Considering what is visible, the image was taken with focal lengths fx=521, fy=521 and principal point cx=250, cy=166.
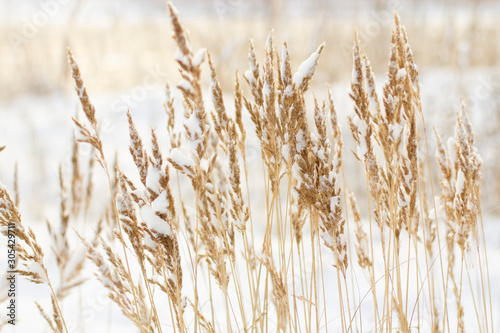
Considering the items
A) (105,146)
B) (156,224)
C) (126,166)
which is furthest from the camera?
(105,146)

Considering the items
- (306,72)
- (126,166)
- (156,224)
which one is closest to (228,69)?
(126,166)

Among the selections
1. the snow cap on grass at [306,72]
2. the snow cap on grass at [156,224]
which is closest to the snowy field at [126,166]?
the snow cap on grass at [156,224]

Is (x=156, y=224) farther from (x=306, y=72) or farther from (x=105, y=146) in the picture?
(x=105, y=146)

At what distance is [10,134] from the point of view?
630 centimetres

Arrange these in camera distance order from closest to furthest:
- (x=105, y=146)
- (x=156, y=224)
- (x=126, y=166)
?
(x=156, y=224)
(x=126, y=166)
(x=105, y=146)

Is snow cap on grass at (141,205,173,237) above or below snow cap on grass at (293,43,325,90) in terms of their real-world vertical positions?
below

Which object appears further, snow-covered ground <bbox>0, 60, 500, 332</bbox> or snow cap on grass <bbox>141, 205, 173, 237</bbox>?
snow-covered ground <bbox>0, 60, 500, 332</bbox>

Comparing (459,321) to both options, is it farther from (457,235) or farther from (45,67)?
(45,67)

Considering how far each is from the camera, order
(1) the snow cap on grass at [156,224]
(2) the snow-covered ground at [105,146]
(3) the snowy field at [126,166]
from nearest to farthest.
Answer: (1) the snow cap on grass at [156,224] < (3) the snowy field at [126,166] < (2) the snow-covered ground at [105,146]

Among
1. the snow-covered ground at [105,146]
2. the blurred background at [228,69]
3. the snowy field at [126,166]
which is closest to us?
the snowy field at [126,166]

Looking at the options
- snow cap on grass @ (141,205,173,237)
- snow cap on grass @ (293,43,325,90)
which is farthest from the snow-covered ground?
snow cap on grass @ (293,43,325,90)

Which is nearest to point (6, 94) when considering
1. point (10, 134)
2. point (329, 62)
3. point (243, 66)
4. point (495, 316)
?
point (10, 134)

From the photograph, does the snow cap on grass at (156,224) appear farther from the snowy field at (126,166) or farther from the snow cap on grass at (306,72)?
the snowy field at (126,166)

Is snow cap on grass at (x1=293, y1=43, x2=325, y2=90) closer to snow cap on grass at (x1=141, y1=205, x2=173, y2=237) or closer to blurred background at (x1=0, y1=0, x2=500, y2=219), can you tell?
snow cap on grass at (x1=141, y1=205, x2=173, y2=237)
